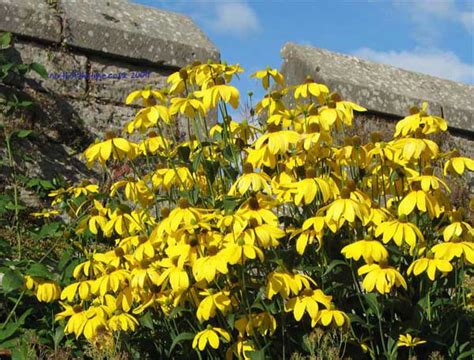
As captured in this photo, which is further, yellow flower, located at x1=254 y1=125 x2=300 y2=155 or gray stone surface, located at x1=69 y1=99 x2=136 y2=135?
gray stone surface, located at x1=69 y1=99 x2=136 y2=135

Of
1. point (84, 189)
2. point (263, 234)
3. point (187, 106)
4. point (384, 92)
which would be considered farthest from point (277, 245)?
point (384, 92)

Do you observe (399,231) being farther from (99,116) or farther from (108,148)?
(99,116)

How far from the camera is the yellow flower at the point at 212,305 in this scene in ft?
9.53

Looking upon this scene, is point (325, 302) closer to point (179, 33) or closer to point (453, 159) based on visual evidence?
point (453, 159)

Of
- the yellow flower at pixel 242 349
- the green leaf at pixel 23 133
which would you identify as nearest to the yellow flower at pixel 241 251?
the yellow flower at pixel 242 349

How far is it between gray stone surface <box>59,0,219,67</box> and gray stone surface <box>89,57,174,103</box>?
91mm

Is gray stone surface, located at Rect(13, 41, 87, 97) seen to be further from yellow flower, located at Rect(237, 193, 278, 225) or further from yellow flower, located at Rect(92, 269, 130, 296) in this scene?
yellow flower, located at Rect(237, 193, 278, 225)

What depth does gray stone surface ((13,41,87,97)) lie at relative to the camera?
17.6 ft

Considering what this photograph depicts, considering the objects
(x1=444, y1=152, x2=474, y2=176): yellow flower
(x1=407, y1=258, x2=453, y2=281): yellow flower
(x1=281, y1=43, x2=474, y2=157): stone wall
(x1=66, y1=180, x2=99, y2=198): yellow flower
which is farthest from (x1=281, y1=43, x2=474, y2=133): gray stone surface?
(x1=407, y1=258, x2=453, y2=281): yellow flower

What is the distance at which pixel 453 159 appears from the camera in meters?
3.32

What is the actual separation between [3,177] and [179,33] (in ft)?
5.58

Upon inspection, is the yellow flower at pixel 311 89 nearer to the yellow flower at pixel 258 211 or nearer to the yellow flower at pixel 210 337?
the yellow flower at pixel 258 211

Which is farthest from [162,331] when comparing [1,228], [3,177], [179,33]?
[179,33]

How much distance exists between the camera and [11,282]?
3.49 meters
